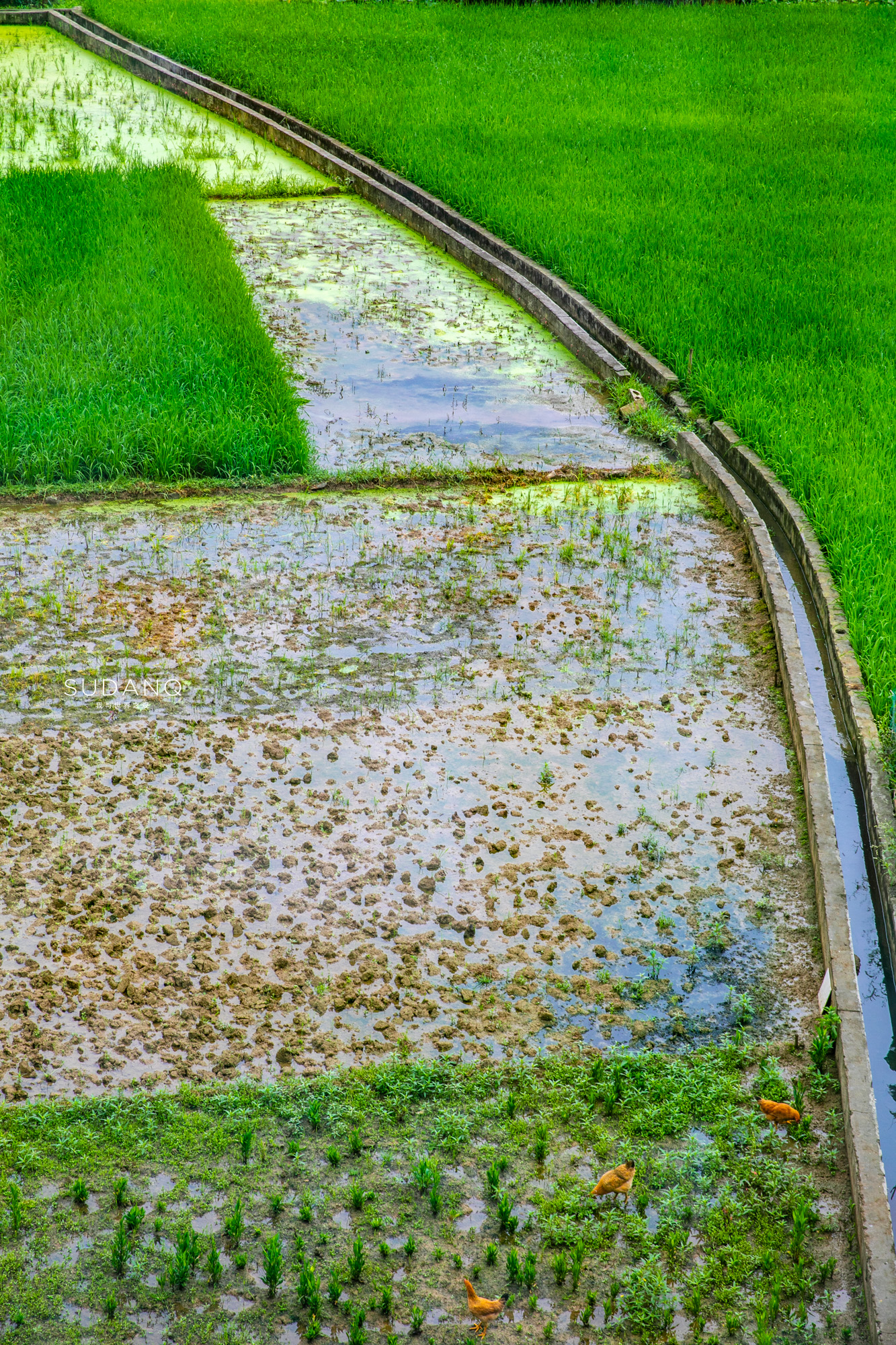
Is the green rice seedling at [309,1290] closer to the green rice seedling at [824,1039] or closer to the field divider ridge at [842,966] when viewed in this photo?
the field divider ridge at [842,966]

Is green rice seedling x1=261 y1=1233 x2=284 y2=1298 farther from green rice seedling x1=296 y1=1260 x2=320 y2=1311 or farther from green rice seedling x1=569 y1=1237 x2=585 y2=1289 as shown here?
green rice seedling x1=569 y1=1237 x2=585 y2=1289

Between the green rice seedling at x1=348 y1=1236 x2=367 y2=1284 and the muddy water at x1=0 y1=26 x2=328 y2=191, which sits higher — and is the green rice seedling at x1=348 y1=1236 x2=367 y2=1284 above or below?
below

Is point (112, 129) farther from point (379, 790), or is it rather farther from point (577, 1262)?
point (577, 1262)

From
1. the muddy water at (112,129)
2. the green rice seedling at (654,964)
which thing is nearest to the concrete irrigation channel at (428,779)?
the green rice seedling at (654,964)

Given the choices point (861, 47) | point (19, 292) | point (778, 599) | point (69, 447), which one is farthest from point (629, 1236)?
point (861, 47)

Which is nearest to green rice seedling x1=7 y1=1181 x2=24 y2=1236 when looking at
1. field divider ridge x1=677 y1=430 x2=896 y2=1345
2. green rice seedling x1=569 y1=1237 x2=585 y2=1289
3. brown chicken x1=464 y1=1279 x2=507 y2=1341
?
brown chicken x1=464 y1=1279 x2=507 y2=1341

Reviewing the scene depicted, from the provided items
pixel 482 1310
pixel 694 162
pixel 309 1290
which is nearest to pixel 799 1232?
pixel 482 1310
